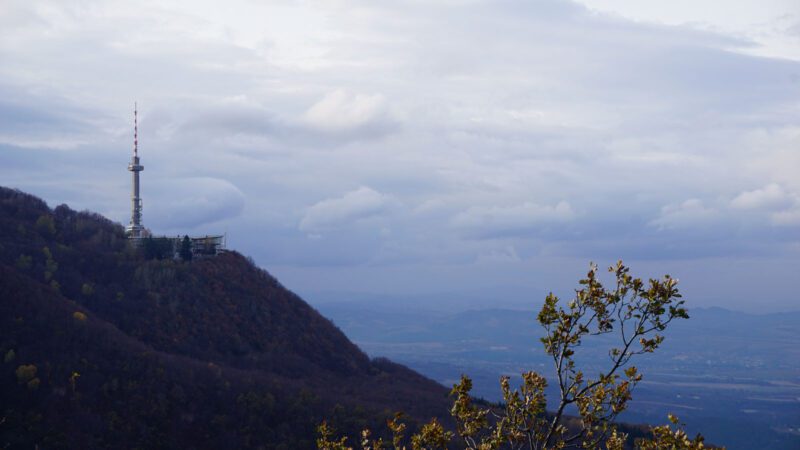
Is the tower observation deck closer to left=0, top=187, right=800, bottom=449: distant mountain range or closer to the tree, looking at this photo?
left=0, top=187, right=800, bottom=449: distant mountain range

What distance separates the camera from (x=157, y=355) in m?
52.2

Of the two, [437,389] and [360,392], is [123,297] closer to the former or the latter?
[360,392]

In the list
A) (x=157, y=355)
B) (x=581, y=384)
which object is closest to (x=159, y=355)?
(x=157, y=355)

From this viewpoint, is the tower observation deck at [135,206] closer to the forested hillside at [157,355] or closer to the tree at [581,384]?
the forested hillside at [157,355]

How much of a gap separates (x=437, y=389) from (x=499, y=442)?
201 feet

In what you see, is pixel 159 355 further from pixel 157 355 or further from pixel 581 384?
pixel 581 384

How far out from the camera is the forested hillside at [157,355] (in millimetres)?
42938

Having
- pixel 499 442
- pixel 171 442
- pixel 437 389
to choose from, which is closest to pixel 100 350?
pixel 171 442

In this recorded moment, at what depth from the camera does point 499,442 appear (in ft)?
35.2

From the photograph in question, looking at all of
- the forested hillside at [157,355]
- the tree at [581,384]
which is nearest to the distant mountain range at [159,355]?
the forested hillside at [157,355]

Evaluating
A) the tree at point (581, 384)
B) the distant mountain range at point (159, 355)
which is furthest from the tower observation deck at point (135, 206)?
the tree at point (581, 384)

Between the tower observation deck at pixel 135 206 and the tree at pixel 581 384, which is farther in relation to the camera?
the tower observation deck at pixel 135 206

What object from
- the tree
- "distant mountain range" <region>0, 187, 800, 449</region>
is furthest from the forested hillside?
the tree

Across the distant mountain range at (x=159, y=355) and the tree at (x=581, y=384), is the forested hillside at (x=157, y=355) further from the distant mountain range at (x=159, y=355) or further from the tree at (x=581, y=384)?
the tree at (x=581, y=384)
